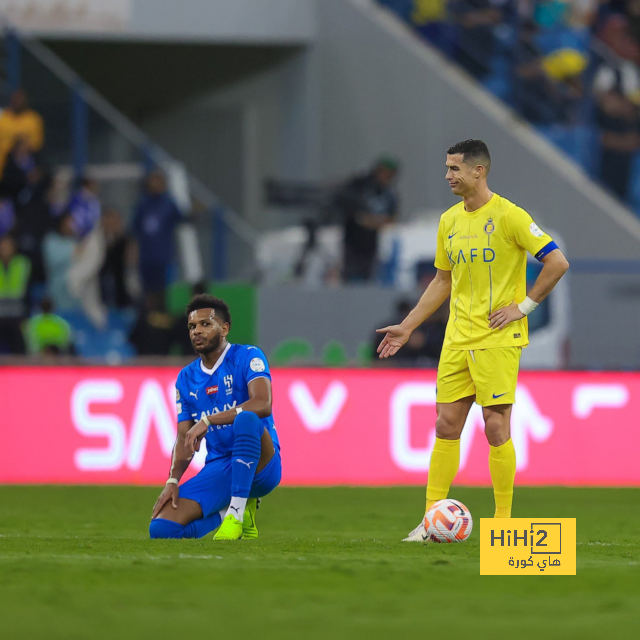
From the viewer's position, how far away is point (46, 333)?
1517cm

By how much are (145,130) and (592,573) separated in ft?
65.6

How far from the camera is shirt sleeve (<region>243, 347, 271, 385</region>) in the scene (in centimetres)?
746

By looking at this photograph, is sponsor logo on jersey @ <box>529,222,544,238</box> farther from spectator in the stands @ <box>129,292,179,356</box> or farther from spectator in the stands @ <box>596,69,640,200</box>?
spectator in the stands @ <box>596,69,640,200</box>

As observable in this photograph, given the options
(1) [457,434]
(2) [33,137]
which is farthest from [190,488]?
(2) [33,137]

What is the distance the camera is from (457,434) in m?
7.33

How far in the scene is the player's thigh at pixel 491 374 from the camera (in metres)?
7.13

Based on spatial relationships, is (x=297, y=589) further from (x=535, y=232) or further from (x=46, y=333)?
(x=46, y=333)

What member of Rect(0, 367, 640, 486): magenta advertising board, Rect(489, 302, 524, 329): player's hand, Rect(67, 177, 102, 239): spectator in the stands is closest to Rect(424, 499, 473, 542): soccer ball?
Rect(489, 302, 524, 329): player's hand

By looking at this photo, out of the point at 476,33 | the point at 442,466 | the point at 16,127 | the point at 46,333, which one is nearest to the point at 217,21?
the point at 476,33

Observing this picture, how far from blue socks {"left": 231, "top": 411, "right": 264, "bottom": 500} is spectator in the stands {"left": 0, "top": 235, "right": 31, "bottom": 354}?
833 cm

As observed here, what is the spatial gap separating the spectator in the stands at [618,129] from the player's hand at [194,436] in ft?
41.9

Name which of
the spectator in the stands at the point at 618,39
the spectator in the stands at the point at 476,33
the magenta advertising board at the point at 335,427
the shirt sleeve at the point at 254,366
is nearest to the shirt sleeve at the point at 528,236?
the shirt sleeve at the point at 254,366

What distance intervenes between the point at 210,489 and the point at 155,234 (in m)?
9.30

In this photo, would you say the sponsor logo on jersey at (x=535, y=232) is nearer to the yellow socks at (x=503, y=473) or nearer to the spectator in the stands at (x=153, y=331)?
the yellow socks at (x=503, y=473)
